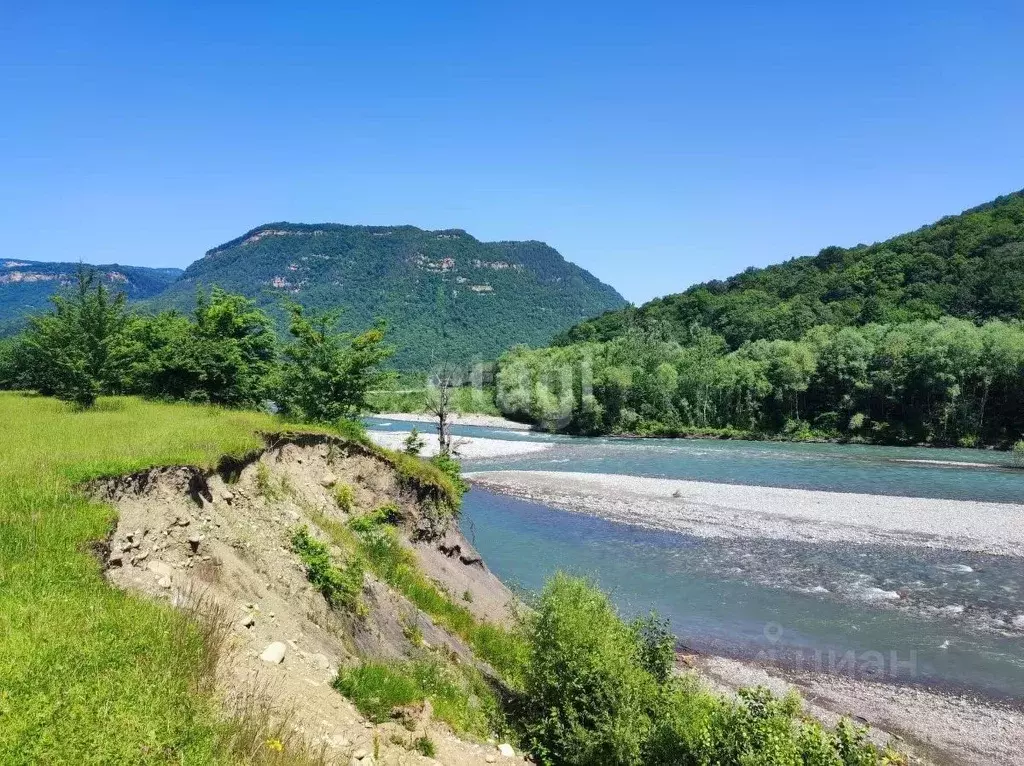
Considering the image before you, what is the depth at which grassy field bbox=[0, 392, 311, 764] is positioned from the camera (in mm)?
5590

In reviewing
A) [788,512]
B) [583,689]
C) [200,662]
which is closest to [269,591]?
[200,662]

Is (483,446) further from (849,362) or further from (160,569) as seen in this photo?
(160,569)

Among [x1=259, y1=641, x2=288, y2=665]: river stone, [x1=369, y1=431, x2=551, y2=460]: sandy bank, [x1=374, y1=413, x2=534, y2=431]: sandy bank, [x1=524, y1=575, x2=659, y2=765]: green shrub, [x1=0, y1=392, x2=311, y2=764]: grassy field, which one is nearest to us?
[x1=0, y1=392, x2=311, y2=764]: grassy field

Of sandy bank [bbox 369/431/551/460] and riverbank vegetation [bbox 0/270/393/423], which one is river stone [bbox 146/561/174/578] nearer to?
riverbank vegetation [bbox 0/270/393/423]

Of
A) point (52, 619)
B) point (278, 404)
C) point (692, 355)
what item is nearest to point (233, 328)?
point (278, 404)

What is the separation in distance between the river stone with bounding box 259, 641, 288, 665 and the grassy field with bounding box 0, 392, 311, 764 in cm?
147

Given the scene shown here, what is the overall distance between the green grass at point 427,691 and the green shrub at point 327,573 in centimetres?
176

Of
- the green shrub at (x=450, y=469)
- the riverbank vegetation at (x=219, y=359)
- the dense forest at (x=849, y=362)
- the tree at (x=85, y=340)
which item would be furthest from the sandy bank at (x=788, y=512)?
the dense forest at (x=849, y=362)

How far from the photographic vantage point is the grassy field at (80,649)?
559 cm

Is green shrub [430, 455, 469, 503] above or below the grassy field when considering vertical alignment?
below

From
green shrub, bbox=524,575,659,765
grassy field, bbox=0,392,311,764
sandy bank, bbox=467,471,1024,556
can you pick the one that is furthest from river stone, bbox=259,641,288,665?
sandy bank, bbox=467,471,1024,556

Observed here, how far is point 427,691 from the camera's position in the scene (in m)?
11.9

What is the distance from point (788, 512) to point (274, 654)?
38.4m

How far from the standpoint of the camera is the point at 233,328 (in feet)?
86.2
